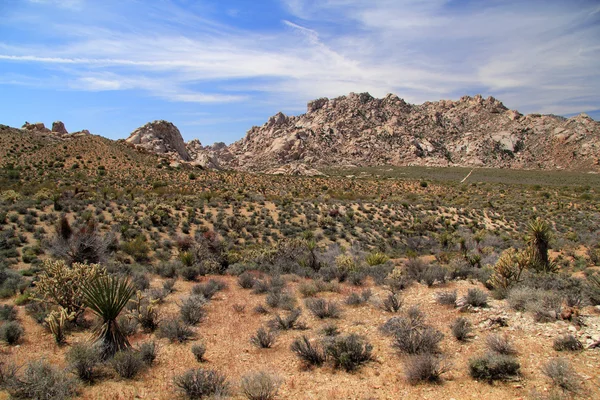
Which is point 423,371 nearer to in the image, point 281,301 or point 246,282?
point 281,301

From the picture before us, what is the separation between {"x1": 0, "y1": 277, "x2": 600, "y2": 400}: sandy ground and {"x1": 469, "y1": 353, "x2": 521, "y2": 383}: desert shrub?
15cm

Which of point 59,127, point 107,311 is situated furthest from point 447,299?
point 59,127

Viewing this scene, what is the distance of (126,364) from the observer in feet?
19.7

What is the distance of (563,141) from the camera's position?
104m

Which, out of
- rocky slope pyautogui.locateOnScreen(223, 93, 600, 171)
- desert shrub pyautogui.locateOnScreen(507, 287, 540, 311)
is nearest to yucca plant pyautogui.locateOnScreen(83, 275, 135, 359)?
desert shrub pyautogui.locateOnScreen(507, 287, 540, 311)

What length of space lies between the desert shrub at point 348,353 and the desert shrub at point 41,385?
427cm

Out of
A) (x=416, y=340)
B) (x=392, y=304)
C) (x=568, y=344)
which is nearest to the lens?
(x=568, y=344)

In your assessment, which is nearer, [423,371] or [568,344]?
[423,371]

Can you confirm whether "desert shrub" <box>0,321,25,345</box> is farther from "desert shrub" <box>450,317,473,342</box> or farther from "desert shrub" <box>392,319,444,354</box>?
"desert shrub" <box>450,317,473,342</box>

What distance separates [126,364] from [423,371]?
5.05 metres

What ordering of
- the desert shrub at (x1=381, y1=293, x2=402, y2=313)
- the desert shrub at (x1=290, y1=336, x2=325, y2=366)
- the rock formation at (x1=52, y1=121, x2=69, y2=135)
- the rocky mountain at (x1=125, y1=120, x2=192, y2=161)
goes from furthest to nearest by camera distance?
the rock formation at (x1=52, y1=121, x2=69, y2=135), the rocky mountain at (x1=125, y1=120, x2=192, y2=161), the desert shrub at (x1=381, y1=293, x2=402, y2=313), the desert shrub at (x1=290, y1=336, x2=325, y2=366)

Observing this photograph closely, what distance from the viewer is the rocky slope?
103 m

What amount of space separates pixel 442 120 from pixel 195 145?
9624 centimetres

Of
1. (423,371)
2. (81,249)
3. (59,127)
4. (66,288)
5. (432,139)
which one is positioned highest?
(432,139)
